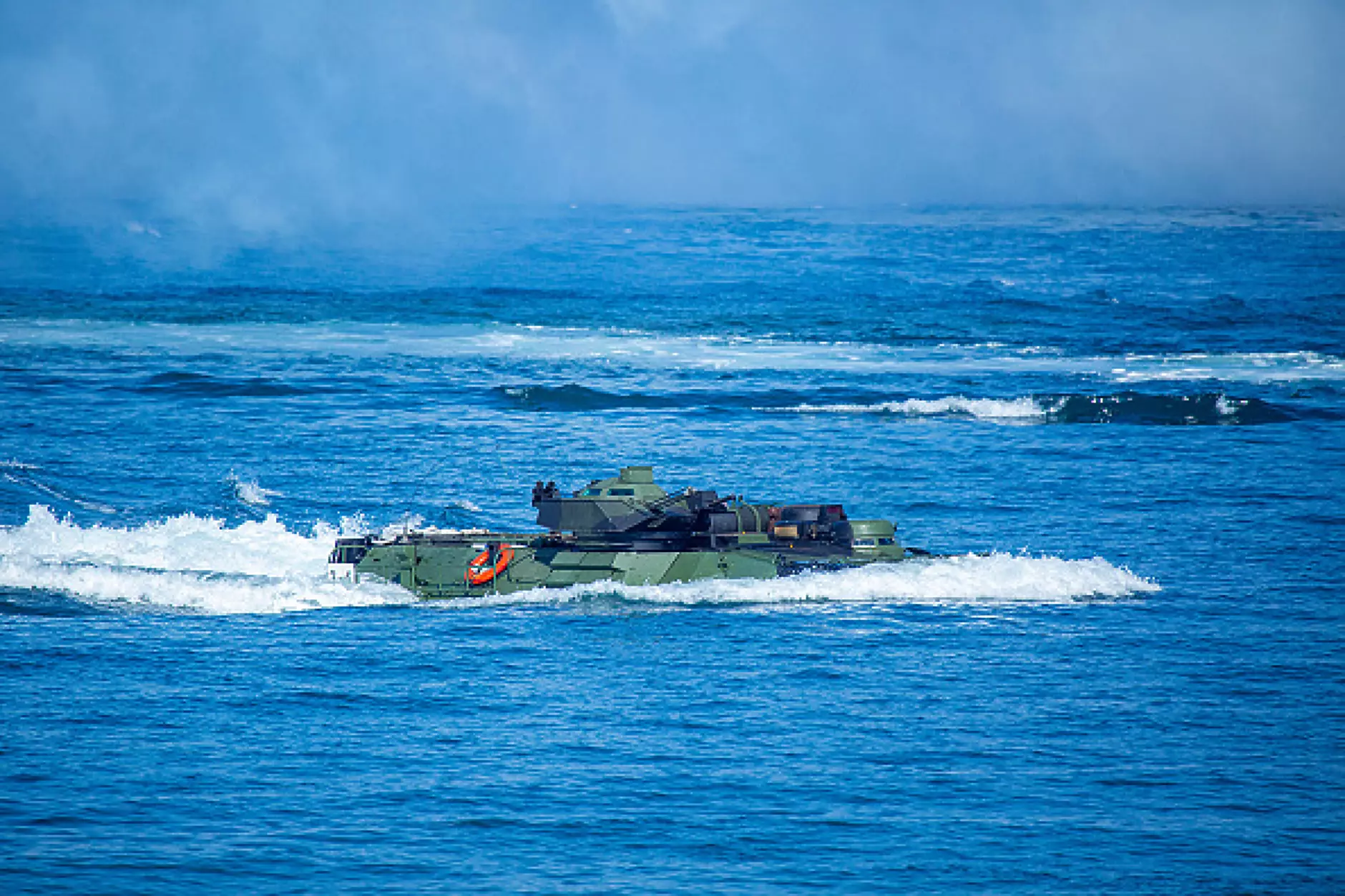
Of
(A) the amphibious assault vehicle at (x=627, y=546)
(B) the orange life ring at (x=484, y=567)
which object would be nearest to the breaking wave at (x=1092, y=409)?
(A) the amphibious assault vehicle at (x=627, y=546)

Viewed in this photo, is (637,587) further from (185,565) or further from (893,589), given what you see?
(185,565)

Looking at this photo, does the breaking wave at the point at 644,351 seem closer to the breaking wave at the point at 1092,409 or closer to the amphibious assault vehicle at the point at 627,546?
the breaking wave at the point at 1092,409

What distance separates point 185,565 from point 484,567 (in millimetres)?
10427

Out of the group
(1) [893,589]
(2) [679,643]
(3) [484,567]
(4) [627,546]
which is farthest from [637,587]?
(1) [893,589]

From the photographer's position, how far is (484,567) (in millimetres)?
46531

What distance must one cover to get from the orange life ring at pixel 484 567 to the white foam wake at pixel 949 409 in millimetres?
33681

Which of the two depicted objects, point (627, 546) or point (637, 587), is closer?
point (637, 587)

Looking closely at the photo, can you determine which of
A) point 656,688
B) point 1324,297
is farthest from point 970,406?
point 1324,297

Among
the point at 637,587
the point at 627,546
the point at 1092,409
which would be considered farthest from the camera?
the point at 1092,409

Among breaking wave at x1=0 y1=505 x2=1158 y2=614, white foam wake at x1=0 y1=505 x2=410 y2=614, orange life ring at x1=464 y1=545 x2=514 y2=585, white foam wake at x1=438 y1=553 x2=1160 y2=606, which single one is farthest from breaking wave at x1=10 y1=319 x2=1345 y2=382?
white foam wake at x1=438 y1=553 x2=1160 y2=606

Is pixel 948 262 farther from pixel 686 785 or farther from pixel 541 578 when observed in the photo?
pixel 686 785

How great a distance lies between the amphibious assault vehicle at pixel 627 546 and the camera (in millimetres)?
46562

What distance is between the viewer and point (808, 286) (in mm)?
150250

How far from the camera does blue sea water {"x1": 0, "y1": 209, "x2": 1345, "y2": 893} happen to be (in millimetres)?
28500
